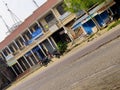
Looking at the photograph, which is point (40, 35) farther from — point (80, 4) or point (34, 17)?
point (80, 4)

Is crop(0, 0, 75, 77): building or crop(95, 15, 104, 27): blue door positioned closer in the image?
crop(95, 15, 104, 27): blue door

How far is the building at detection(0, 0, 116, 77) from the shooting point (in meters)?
45.1

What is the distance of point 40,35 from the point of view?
49.8 metres

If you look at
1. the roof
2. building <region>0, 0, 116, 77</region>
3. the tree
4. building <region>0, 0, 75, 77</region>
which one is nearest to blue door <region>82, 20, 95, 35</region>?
building <region>0, 0, 116, 77</region>

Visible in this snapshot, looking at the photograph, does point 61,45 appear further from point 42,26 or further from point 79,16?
point 42,26

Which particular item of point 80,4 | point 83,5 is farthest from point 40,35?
point 83,5

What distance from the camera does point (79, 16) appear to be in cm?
4153

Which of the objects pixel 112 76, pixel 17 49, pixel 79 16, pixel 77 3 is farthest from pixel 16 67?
pixel 112 76

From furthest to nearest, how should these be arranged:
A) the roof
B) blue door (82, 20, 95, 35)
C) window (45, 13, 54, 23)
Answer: window (45, 13, 54, 23)
the roof
blue door (82, 20, 95, 35)

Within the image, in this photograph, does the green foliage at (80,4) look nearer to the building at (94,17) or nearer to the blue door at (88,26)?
the building at (94,17)

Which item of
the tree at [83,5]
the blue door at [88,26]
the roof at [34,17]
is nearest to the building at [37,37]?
the roof at [34,17]

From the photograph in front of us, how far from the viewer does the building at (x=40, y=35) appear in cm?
4512

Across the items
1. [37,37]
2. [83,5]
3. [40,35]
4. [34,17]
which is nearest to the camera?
[83,5]

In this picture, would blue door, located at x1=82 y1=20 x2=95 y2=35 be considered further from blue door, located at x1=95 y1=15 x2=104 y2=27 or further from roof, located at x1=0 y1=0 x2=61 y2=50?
roof, located at x1=0 y1=0 x2=61 y2=50
